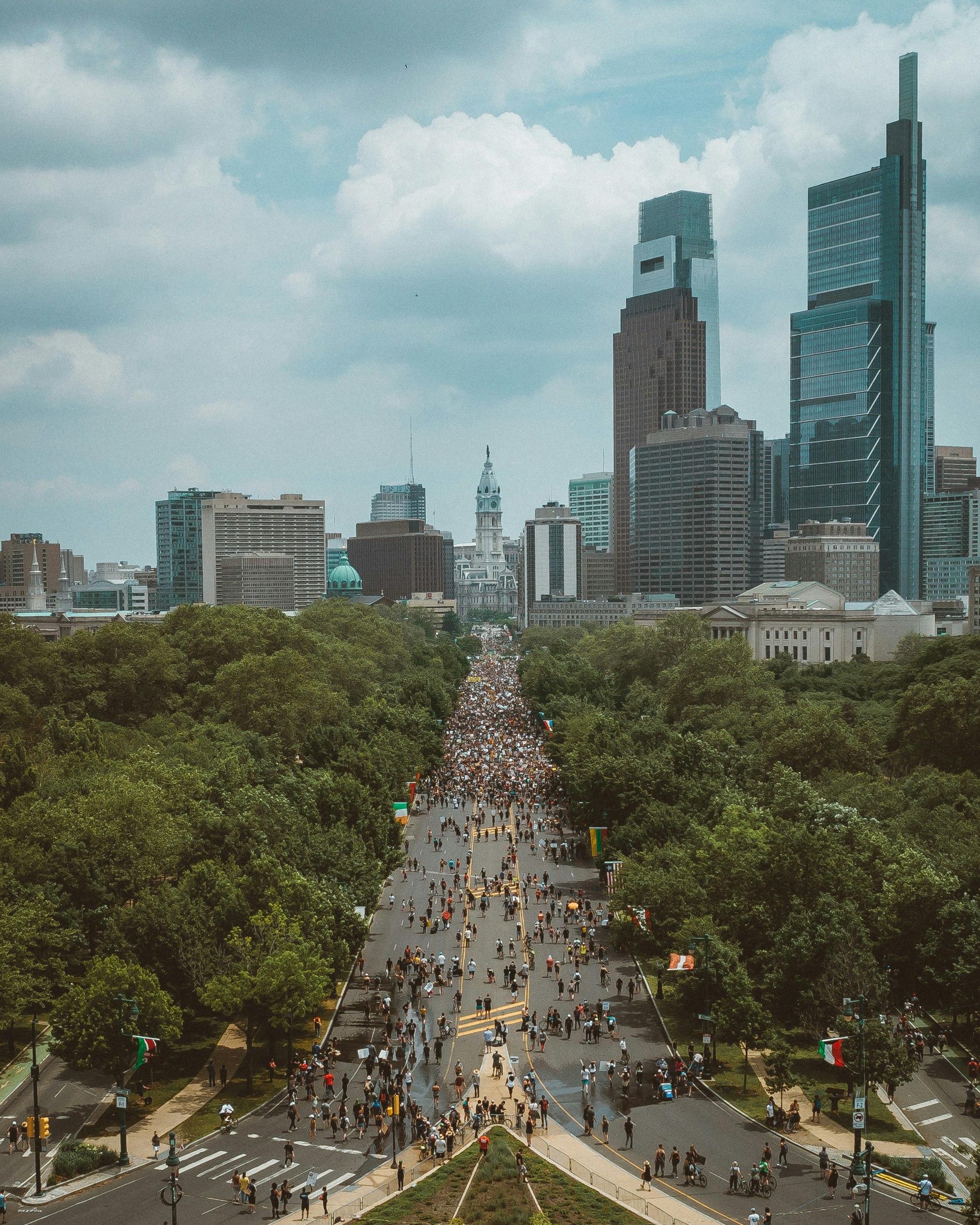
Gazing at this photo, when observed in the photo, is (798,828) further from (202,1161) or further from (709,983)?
(202,1161)

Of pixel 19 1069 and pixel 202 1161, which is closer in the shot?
pixel 202 1161

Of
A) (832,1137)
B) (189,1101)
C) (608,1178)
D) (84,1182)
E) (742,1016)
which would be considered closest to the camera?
(608,1178)

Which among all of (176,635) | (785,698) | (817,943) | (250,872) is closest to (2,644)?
(176,635)

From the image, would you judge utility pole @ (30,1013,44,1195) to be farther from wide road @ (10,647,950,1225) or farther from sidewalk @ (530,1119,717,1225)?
sidewalk @ (530,1119,717,1225)

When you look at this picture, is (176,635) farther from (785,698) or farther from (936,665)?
(936,665)

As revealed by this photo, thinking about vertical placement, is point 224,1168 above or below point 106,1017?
below

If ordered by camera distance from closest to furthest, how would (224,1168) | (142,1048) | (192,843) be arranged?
(224,1168)
(142,1048)
(192,843)

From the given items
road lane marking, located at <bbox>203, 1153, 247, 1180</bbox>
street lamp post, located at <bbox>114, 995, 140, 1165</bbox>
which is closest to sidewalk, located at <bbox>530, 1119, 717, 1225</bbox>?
road lane marking, located at <bbox>203, 1153, 247, 1180</bbox>

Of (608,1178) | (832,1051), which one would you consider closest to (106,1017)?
(608,1178)
